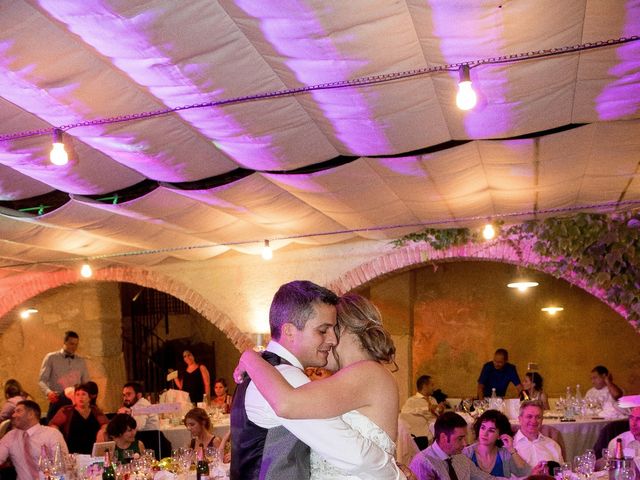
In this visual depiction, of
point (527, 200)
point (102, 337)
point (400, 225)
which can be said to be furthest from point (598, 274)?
point (102, 337)

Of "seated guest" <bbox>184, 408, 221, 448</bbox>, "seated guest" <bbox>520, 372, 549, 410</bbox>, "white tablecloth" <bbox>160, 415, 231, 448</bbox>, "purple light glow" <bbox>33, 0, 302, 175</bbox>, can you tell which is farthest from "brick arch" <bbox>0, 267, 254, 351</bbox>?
"purple light glow" <bbox>33, 0, 302, 175</bbox>

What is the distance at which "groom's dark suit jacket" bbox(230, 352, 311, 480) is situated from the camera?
2.63 metres

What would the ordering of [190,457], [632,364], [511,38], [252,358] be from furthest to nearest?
1. [632,364]
2. [190,457]
3. [511,38]
4. [252,358]

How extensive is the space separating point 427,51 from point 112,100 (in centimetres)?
157

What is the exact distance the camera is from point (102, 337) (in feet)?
38.9

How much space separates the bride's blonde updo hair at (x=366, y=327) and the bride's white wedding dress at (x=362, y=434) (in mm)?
254

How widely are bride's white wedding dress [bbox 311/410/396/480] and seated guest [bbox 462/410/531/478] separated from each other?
2.64 meters

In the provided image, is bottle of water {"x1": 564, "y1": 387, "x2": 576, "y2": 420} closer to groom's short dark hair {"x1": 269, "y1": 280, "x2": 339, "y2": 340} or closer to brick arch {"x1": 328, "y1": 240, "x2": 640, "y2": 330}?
brick arch {"x1": 328, "y1": 240, "x2": 640, "y2": 330}

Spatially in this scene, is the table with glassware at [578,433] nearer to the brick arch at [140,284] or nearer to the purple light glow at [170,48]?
the brick arch at [140,284]

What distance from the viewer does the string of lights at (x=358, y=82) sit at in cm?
334

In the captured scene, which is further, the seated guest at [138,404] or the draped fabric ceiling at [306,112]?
the seated guest at [138,404]

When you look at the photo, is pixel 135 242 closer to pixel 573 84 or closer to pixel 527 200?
pixel 527 200

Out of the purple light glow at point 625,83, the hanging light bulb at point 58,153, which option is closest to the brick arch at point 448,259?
the purple light glow at point 625,83

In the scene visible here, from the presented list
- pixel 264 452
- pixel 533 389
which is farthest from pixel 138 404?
pixel 264 452
